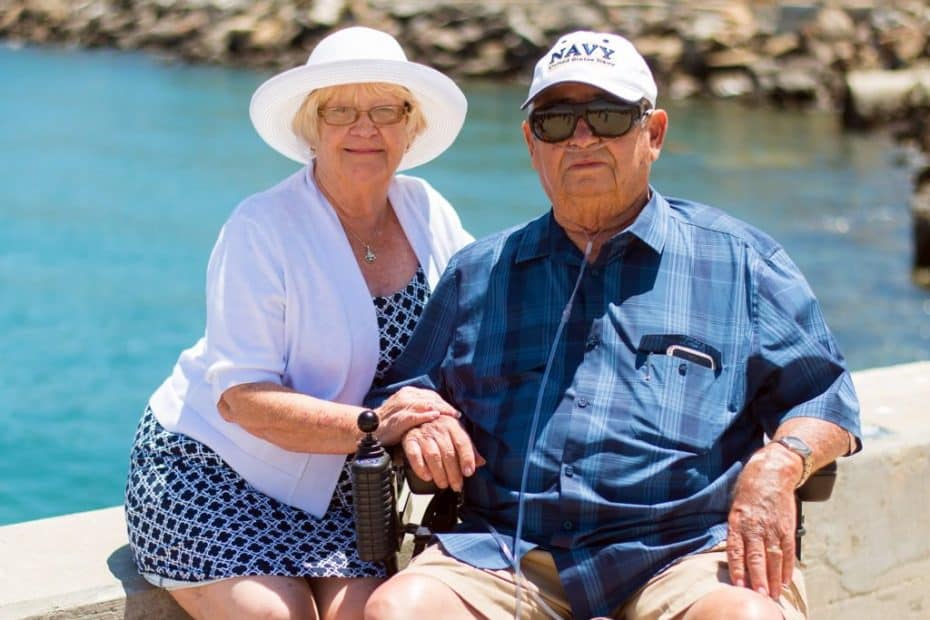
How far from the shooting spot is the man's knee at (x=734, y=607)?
2311mm

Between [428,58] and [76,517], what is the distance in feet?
89.1

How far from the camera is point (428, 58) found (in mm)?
29750

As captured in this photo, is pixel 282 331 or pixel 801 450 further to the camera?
pixel 282 331

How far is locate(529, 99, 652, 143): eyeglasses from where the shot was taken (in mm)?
2674

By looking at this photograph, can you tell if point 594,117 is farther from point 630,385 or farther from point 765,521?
point 765,521

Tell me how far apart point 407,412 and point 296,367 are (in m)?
0.30

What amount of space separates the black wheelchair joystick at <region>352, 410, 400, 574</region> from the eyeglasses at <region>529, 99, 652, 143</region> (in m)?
0.66

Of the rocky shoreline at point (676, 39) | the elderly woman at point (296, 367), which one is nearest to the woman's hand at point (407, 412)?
the elderly woman at point (296, 367)

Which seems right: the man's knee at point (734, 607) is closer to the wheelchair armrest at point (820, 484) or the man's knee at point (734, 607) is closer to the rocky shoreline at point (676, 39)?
the wheelchair armrest at point (820, 484)

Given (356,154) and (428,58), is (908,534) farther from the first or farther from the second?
(428,58)

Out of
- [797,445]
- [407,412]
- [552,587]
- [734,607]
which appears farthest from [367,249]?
[734,607]

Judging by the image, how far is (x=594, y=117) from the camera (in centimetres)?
268

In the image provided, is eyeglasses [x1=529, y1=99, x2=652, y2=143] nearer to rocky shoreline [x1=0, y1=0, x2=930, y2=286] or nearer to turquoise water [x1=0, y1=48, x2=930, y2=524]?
turquoise water [x1=0, y1=48, x2=930, y2=524]

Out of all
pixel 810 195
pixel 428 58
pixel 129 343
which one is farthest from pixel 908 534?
pixel 428 58
